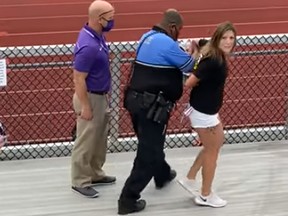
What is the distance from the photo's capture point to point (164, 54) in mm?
4742

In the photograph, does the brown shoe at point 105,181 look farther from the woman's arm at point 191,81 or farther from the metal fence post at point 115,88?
the woman's arm at point 191,81

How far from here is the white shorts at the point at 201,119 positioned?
195 inches

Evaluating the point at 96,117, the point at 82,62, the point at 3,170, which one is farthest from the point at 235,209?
the point at 3,170

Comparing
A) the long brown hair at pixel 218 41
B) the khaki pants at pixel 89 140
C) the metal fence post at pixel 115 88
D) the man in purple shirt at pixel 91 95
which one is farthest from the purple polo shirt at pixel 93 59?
the metal fence post at pixel 115 88

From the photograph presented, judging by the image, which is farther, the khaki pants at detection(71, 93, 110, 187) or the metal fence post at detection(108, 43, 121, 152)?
the metal fence post at detection(108, 43, 121, 152)

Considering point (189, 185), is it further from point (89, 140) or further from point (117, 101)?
point (117, 101)

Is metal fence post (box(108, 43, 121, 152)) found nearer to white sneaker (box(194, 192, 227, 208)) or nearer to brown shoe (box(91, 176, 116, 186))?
brown shoe (box(91, 176, 116, 186))

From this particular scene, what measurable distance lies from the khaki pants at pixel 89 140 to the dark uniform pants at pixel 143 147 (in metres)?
0.31

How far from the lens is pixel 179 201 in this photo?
17.4ft

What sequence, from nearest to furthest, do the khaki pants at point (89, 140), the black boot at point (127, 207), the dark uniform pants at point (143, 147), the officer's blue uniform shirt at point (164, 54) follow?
the officer's blue uniform shirt at point (164, 54) < the dark uniform pants at point (143, 147) < the black boot at point (127, 207) < the khaki pants at point (89, 140)

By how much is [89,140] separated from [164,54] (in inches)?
36.1

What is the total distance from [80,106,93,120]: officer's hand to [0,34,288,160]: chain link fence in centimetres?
84

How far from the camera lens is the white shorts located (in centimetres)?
495

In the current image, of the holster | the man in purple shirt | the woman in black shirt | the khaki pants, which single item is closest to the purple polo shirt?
the man in purple shirt
